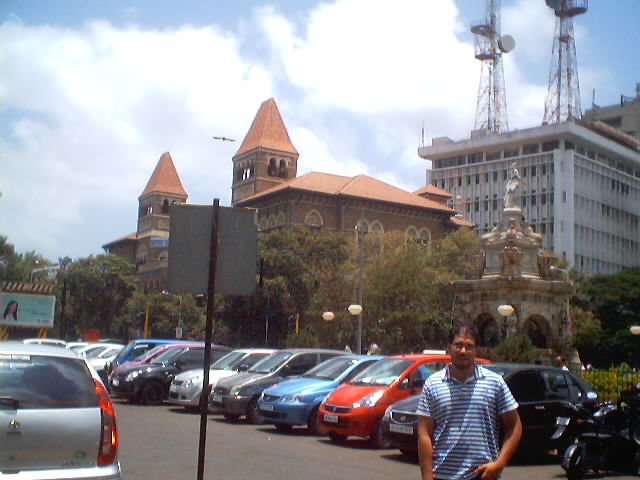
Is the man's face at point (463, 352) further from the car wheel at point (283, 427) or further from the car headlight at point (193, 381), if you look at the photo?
the car headlight at point (193, 381)

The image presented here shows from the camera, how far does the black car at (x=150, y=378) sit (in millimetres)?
21641

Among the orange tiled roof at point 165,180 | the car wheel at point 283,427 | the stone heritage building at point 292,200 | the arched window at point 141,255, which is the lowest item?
the car wheel at point 283,427

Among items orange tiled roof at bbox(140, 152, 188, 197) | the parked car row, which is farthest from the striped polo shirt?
orange tiled roof at bbox(140, 152, 188, 197)

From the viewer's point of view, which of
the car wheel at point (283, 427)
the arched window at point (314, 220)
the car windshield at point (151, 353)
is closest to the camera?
the car wheel at point (283, 427)

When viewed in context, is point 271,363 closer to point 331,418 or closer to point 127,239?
point 331,418

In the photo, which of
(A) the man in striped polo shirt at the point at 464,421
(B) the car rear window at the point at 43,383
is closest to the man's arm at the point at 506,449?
(A) the man in striped polo shirt at the point at 464,421

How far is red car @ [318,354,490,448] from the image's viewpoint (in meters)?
14.4

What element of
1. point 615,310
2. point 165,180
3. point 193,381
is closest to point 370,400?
point 193,381

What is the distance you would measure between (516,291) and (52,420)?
29.8 m

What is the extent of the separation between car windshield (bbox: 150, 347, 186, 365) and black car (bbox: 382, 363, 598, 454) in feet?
35.6

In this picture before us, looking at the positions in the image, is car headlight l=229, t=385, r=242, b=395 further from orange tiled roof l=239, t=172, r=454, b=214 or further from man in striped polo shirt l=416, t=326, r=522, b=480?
orange tiled roof l=239, t=172, r=454, b=214

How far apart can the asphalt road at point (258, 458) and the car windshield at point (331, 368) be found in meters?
1.23

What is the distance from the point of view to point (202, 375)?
1911 centimetres

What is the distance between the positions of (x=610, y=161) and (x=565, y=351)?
7311 centimetres
